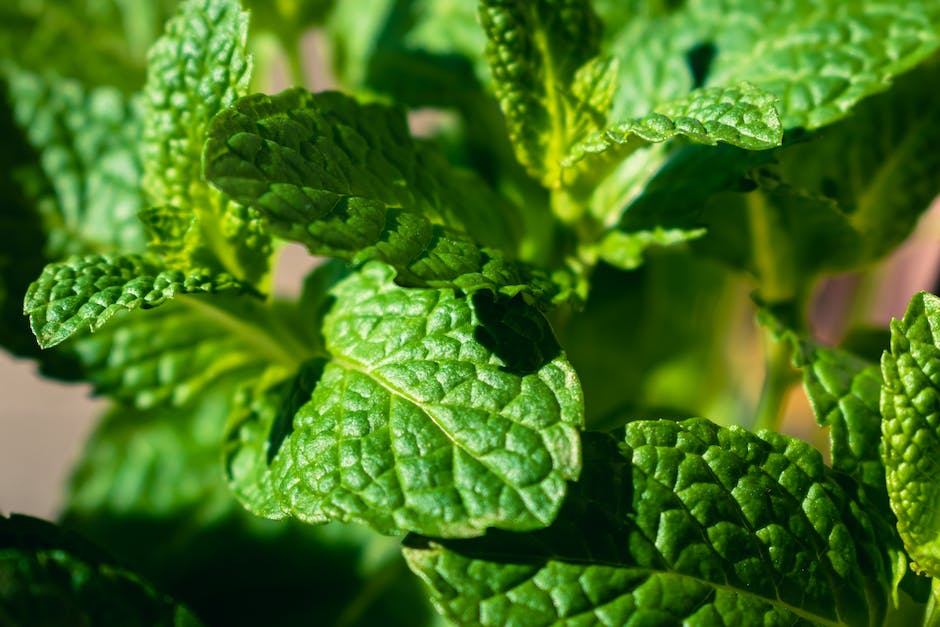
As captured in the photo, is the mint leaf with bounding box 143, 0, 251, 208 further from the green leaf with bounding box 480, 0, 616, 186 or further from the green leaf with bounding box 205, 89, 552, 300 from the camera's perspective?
the green leaf with bounding box 480, 0, 616, 186

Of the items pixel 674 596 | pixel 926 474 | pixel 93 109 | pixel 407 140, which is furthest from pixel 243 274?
pixel 926 474

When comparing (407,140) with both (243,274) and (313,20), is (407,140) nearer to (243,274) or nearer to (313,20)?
(243,274)

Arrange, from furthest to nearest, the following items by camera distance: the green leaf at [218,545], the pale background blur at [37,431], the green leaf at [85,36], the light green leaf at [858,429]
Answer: the pale background blur at [37,431], the green leaf at [85,36], the green leaf at [218,545], the light green leaf at [858,429]

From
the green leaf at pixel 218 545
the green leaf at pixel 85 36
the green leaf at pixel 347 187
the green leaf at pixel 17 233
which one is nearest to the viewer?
the green leaf at pixel 347 187

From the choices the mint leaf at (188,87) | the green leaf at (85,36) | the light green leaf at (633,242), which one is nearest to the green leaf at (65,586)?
the mint leaf at (188,87)

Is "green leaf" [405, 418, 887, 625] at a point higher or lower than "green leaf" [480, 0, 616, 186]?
lower

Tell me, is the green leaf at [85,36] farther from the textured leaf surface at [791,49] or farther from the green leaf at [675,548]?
the green leaf at [675,548]

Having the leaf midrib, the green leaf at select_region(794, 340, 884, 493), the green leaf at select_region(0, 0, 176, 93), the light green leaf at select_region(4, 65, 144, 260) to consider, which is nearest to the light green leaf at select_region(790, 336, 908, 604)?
the green leaf at select_region(794, 340, 884, 493)

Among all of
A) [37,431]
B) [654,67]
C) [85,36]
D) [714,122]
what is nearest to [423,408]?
[714,122]

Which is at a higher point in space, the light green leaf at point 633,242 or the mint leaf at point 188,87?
the mint leaf at point 188,87

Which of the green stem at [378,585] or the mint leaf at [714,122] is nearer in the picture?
the mint leaf at [714,122]
